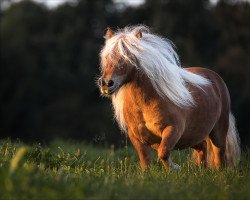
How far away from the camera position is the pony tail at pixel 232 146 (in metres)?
11.7

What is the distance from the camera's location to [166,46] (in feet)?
33.3

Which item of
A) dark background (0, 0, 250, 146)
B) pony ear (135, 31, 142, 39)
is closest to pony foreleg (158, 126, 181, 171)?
pony ear (135, 31, 142, 39)

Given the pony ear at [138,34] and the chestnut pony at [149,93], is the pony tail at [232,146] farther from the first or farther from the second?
the pony ear at [138,34]

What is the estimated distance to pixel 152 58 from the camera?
9734mm

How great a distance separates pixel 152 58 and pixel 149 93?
46cm

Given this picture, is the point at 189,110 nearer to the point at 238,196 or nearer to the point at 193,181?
the point at 193,181

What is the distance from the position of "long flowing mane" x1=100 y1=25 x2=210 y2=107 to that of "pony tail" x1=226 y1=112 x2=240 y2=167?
74.3 inches

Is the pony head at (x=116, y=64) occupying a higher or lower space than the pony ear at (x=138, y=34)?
lower

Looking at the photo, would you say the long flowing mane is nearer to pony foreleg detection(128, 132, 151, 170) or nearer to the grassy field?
pony foreleg detection(128, 132, 151, 170)

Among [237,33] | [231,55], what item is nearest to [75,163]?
[231,55]

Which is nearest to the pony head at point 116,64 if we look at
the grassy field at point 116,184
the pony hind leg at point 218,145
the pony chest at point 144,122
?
the pony chest at point 144,122

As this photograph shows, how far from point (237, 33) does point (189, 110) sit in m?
39.1

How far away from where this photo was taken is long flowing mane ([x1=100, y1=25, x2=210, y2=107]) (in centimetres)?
957

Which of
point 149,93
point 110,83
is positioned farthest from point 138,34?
point 110,83
